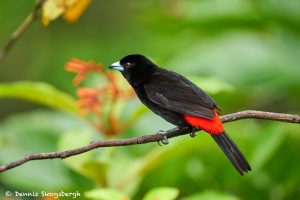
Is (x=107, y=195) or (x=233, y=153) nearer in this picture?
(x=107, y=195)

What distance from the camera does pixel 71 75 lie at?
23.2ft

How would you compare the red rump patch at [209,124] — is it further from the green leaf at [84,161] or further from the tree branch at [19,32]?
the tree branch at [19,32]

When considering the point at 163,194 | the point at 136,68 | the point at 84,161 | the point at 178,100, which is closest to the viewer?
the point at 163,194

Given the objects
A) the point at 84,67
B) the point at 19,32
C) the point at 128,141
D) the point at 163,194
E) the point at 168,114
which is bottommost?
the point at 163,194

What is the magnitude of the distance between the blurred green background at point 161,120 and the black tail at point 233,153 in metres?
0.21

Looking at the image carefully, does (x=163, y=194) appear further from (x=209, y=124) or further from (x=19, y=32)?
(x=19, y=32)

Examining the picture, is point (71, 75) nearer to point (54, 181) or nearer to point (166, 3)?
point (166, 3)

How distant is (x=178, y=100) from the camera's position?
3.77 m

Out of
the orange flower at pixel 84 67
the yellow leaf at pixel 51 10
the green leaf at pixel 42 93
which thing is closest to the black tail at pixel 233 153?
the orange flower at pixel 84 67

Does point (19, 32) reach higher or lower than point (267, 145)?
higher

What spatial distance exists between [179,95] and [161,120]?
3.38 feet

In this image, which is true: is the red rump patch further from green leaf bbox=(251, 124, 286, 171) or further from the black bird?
green leaf bbox=(251, 124, 286, 171)

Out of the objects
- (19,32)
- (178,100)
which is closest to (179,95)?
(178,100)

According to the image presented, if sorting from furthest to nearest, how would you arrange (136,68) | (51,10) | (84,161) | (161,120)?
(161,120), (136,68), (84,161), (51,10)
